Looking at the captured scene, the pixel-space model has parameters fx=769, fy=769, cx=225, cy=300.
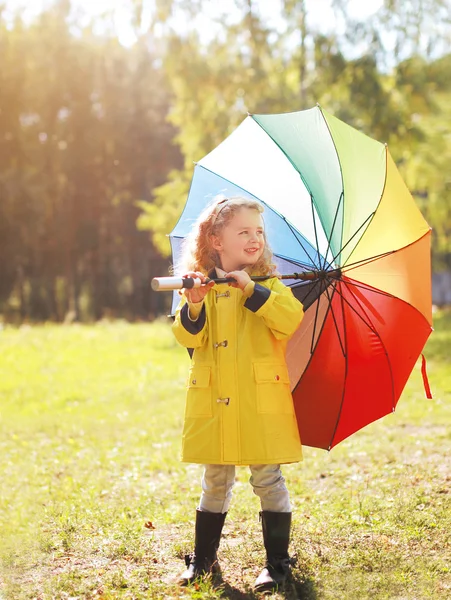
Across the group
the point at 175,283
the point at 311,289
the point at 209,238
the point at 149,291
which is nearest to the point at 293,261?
the point at 311,289

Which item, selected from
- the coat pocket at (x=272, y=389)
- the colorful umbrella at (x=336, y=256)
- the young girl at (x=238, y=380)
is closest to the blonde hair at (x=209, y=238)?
the young girl at (x=238, y=380)

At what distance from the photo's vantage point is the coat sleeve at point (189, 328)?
11.4 feet

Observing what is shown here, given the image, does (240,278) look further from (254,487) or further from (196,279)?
(254,487)

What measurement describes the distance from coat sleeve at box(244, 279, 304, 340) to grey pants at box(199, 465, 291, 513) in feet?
2.07

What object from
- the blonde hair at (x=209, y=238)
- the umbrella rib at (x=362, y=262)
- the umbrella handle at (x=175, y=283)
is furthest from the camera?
the umbrella rib at (x=362, y=262)

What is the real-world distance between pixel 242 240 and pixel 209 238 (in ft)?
0.69

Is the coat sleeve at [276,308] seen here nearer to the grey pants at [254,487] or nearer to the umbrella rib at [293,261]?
the umbrella rib at [293,261]

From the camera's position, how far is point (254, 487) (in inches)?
141

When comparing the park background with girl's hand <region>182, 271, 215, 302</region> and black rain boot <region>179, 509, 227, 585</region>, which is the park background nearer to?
black rain boot <region>179, 509, 227, 585</region>

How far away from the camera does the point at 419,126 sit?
49.3 ft

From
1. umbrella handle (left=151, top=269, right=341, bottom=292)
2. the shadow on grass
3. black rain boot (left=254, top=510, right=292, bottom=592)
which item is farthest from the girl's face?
the shadow on grass

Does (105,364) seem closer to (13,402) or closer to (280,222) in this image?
(13,402)

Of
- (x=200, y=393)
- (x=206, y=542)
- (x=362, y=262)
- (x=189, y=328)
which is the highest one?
(x=362, y=262)

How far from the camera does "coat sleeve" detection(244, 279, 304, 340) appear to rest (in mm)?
3379
